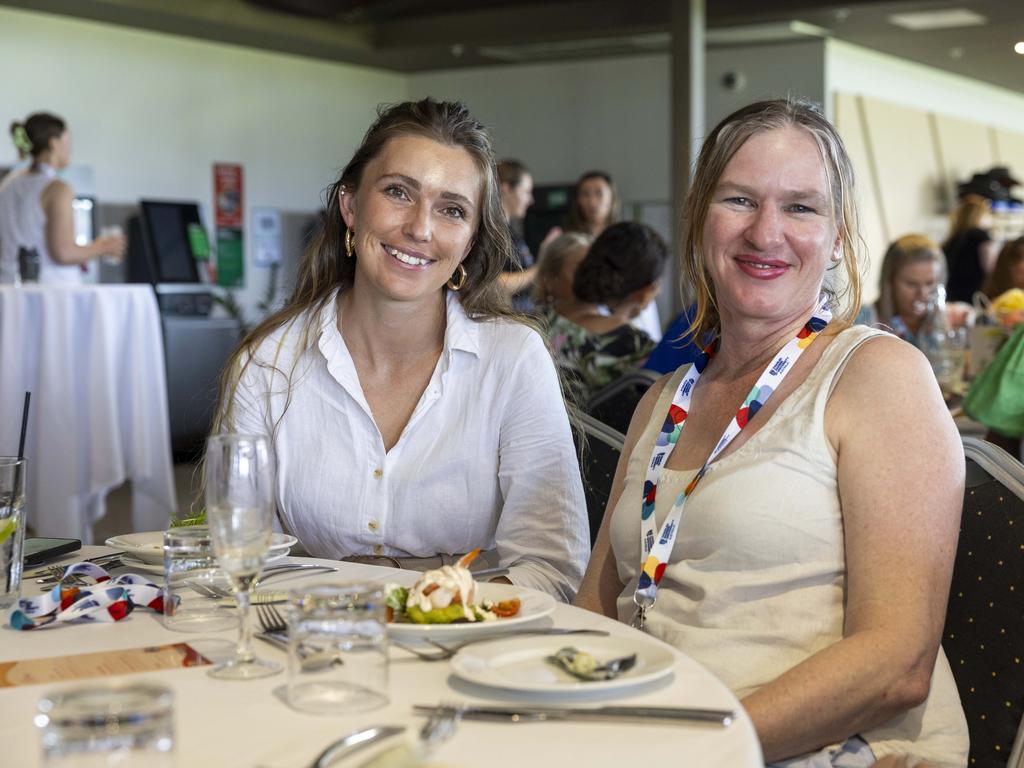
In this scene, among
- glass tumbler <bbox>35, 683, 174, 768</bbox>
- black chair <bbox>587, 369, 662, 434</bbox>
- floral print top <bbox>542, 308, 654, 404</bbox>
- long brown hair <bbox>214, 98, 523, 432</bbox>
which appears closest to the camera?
glass tumbler <bbox>35, 683, 174, 768</bbox>

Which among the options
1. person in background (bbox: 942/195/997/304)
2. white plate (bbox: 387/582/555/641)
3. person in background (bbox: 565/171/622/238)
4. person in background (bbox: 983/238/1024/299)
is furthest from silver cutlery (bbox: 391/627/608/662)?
person in background (bbox: 942/195/997/304)

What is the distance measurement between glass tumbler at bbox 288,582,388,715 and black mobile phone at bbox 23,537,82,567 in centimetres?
79

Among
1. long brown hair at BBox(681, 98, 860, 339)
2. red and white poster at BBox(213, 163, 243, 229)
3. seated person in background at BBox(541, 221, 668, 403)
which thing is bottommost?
seated person in background at BBox(541, 221, 668, 403)

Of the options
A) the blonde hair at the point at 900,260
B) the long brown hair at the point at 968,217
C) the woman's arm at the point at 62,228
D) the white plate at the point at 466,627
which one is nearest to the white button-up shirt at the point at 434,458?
the white plate at the point at 466,627

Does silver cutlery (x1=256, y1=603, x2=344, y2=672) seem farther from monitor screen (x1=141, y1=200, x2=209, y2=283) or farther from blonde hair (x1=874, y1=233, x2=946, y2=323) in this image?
monitor screen (x1=141, y1=200, x2=209, y2=283)

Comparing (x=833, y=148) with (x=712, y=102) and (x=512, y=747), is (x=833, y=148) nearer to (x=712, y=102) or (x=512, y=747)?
(x=512, y=747)

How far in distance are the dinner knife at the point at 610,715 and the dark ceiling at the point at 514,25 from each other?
8506 mm

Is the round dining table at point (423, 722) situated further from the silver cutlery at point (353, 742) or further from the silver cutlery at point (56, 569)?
the silver cutlery at point (56, 569)

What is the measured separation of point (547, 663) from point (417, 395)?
1193 mm

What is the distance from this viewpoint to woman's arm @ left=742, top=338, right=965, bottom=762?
1391 millimetres

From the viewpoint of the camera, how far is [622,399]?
316cm

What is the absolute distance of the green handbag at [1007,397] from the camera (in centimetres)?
318

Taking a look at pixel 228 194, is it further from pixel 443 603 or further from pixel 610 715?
pixel 610 715

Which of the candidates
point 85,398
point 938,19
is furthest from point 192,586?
point 938,19
